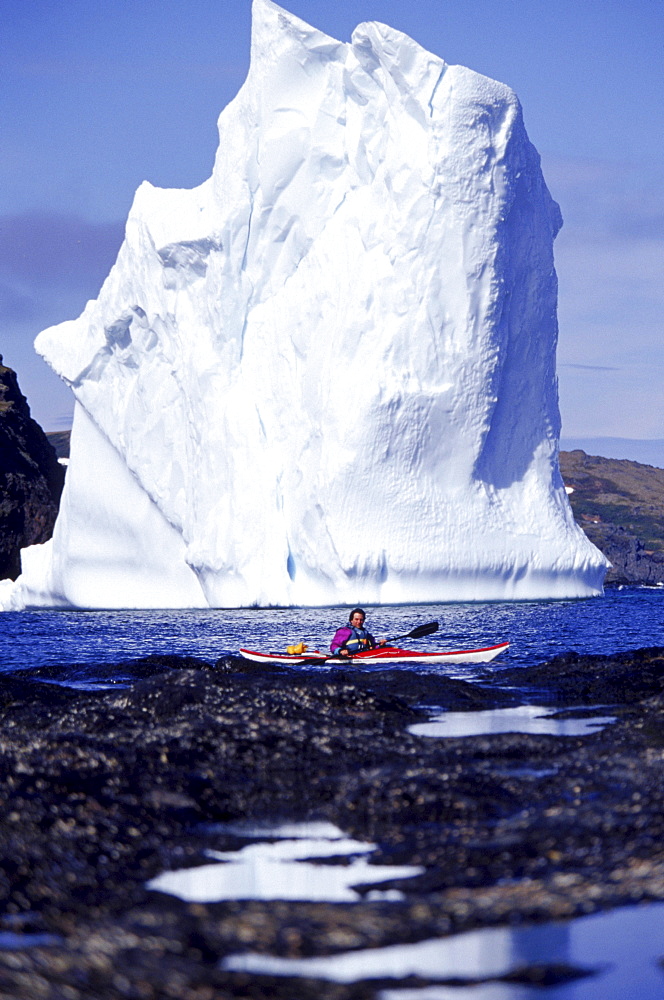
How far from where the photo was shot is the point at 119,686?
14203 mm

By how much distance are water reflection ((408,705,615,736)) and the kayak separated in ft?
16.6

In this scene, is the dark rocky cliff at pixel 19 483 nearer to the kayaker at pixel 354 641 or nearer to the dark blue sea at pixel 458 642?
the dark blue sea at pixel 458 642

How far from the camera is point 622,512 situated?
14075cm


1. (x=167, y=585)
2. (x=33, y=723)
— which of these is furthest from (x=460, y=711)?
(x=167, y=585)

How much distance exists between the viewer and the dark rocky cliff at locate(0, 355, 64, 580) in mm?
52531

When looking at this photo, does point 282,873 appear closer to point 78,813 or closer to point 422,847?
point 422,847

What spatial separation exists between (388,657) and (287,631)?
24.0 feet

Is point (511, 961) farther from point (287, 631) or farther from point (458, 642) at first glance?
point (287, 631)

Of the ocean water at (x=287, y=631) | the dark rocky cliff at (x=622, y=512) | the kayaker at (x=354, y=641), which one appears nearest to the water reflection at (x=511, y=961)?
the ocean water at (x=287, y=631)

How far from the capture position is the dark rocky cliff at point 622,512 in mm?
96438

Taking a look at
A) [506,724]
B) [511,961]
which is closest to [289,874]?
[511,961]

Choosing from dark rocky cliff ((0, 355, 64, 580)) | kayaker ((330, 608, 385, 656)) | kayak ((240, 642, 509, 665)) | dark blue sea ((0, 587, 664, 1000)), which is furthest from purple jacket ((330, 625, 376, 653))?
dark rocky cliff ((0, 355, 64, 580))

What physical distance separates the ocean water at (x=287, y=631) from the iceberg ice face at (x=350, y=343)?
1.49 meters

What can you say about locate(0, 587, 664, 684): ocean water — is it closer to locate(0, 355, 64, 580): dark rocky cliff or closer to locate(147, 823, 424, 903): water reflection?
locate(147, 823, 424, 903): water reflection
